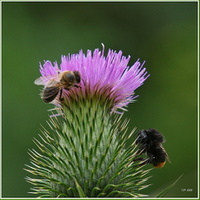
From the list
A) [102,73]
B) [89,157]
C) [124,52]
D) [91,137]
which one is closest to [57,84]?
[102,73]

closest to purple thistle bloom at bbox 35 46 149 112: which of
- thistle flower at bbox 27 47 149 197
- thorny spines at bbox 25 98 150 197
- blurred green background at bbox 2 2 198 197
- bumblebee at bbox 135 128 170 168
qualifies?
thistle flower at bbox 27 47 149 197

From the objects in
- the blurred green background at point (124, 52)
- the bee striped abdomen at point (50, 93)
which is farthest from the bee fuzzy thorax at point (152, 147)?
the blurred green background at point (124, 52)

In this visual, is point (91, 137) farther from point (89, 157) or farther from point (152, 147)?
point (152, 147)

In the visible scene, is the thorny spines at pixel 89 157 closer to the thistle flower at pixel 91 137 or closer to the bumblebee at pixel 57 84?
the thistle flower at pixel 91 137

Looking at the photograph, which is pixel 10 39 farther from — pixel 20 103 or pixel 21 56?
pixel 20 103

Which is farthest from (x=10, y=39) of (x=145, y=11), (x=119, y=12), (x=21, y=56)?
(x=145, y=11)

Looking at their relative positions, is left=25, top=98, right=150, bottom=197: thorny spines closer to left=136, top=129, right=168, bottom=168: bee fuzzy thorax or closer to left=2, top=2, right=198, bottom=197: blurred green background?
left=136, top=129, right=168, bottom=168: bee fuzzy thorax
